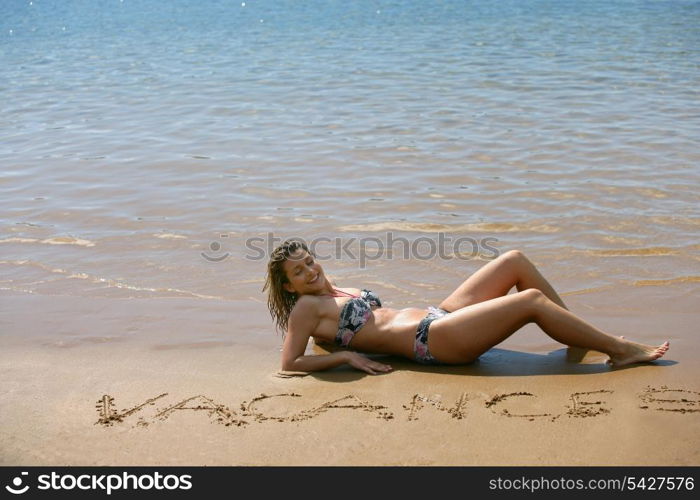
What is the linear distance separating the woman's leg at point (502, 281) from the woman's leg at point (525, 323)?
358 millimetres

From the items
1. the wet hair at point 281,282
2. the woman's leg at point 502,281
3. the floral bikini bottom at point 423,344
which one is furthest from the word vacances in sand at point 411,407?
the woman's leg at point 502,281

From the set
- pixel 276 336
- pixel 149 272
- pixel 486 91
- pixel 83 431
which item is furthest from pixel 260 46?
pixel 83 431

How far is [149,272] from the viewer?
6.73m

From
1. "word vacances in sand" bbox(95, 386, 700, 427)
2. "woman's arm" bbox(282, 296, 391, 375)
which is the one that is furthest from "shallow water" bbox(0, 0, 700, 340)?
"word vacances in sand" bbox(95, 386, 700, 427)

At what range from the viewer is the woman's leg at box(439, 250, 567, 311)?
199 inches

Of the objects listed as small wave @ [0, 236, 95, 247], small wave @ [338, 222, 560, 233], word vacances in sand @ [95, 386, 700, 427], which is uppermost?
small wave @ [338, 222, 560, 233]

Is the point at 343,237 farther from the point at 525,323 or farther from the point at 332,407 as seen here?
the point at 332,407

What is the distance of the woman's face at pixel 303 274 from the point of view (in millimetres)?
4934

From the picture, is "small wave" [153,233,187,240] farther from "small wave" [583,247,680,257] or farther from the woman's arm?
"small wave" [583,247,680,257]

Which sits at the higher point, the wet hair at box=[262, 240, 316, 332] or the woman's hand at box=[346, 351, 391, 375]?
the wet hair at box=[262, 240, 316, 332]

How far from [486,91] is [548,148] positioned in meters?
3.58

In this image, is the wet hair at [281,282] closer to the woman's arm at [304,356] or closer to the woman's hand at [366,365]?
the woman's arm at [304,356]

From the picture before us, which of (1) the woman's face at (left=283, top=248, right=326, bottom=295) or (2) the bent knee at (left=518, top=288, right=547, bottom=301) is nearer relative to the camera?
(2) the bent knee at (left=518, top=288, right=547, bottom=301)

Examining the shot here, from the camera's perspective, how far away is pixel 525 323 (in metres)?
4.64
